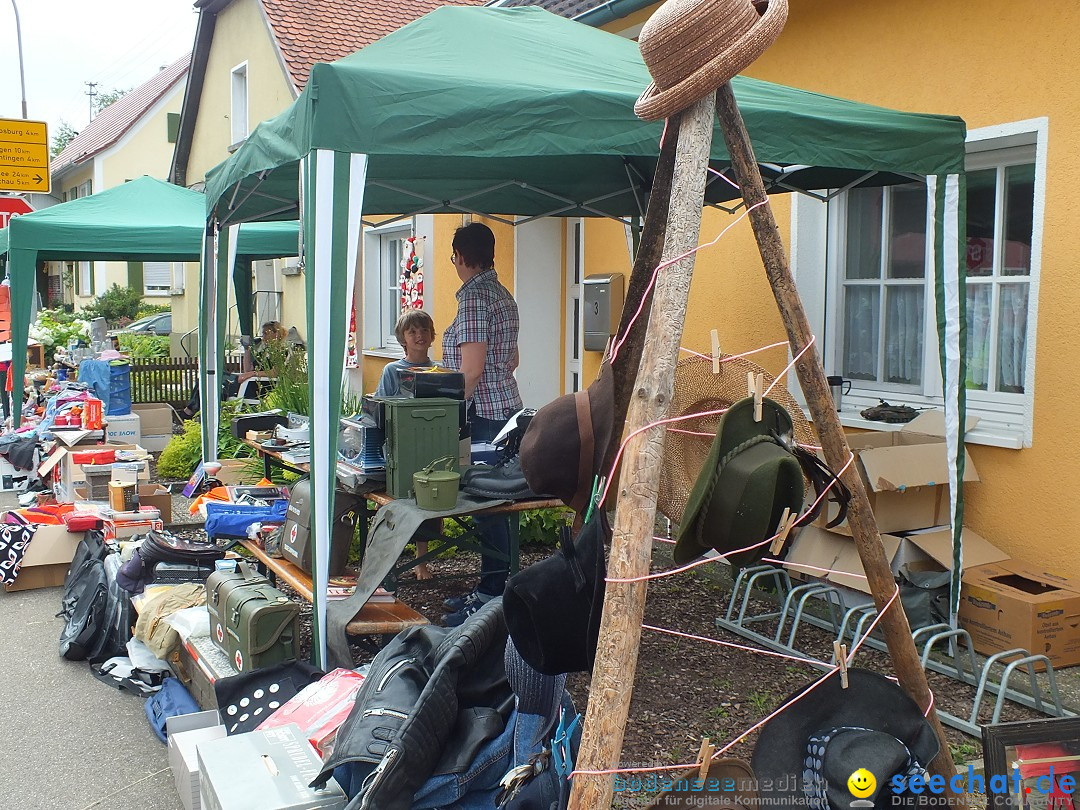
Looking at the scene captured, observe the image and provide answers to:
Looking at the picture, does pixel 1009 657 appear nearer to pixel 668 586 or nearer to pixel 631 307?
pixel 668 586

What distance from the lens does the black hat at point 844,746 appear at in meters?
1.96

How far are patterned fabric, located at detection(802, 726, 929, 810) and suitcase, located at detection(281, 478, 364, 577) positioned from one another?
2.86m

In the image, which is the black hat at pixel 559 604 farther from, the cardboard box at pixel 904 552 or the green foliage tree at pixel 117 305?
the green foliage tree at pixel 117 305

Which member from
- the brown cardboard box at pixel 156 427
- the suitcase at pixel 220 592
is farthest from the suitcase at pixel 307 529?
the brown cardboard box at pixel 156 427

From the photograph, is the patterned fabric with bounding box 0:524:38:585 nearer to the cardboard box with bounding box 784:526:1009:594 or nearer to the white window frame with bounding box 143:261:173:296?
the cardboard box with bounding box 784:526:1009:594

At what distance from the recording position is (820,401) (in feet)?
7.39

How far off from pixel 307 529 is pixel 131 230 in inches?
253

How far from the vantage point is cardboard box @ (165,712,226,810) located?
3.14 metres

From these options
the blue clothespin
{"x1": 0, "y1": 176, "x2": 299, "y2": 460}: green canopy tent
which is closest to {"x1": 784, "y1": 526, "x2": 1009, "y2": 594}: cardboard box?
the blue clothespin

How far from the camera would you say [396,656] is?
117 inches

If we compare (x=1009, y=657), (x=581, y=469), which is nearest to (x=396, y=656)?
(x=581, y=469)

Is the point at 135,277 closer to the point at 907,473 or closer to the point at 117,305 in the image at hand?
the point at 117,305

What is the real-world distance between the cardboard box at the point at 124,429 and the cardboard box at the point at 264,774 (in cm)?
752

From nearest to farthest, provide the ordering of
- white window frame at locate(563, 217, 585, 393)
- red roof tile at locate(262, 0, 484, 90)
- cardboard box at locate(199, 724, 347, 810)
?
cardboard box at locate(199, 724, 347, 810) < white window frame at locate(563, 217, 585, 393) < red roof tile at locate(262, 0, 484, 90)
